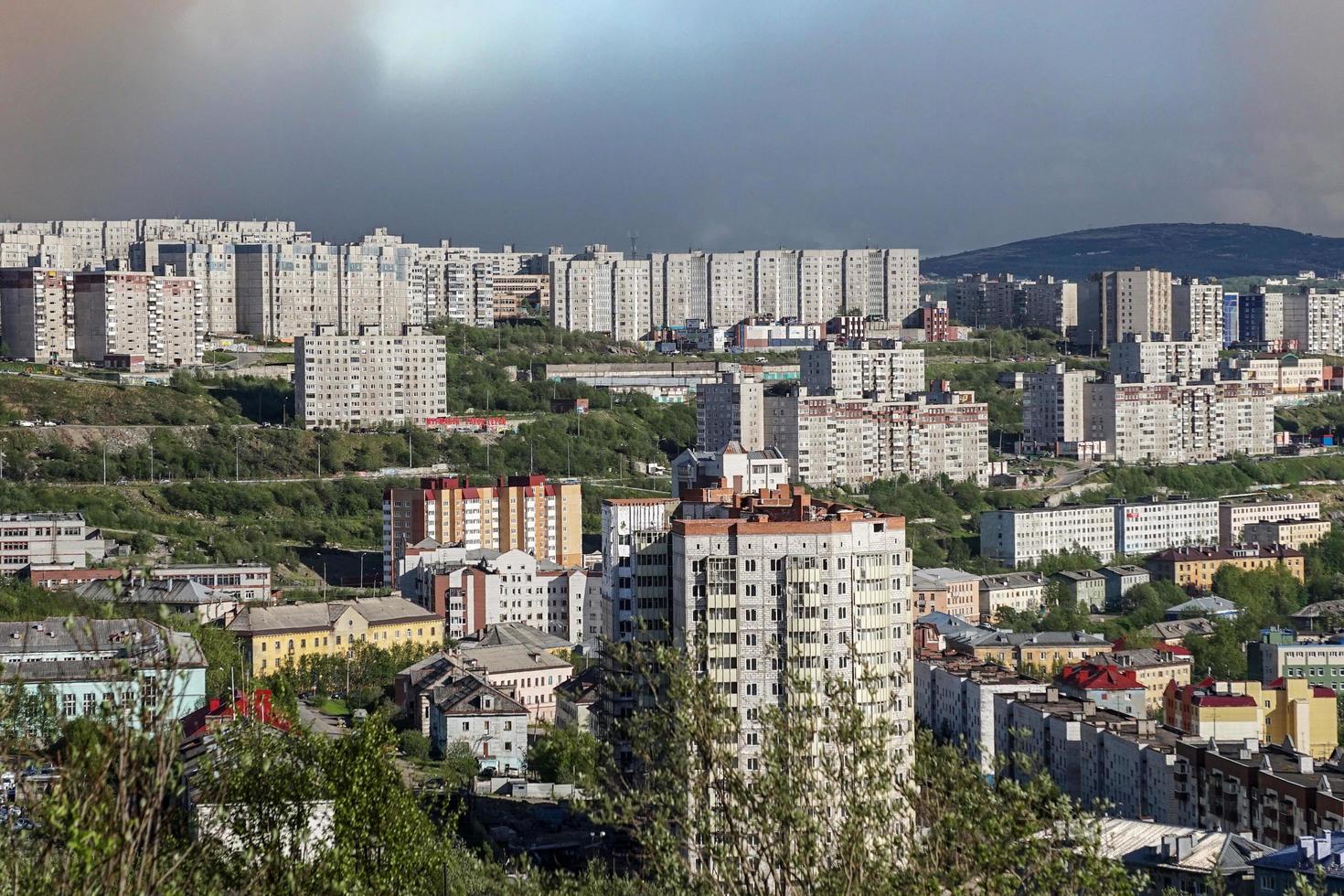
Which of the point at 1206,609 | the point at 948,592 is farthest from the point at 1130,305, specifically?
the point at 948,592

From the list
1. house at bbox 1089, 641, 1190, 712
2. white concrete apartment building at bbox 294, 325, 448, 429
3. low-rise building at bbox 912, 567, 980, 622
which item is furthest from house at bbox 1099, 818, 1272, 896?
white concrete apartment building at bbox 294, 325, 448, 429

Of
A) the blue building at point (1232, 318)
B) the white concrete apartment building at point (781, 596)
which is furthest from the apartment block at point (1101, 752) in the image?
the blue building at point (1232, 318)

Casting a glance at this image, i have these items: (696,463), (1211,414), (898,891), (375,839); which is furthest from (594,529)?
(898,891)

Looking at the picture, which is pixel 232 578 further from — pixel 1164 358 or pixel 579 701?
pixel 1164 358

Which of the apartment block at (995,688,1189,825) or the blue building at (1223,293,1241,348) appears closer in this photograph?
the apartment block at (995,688,1189,825)

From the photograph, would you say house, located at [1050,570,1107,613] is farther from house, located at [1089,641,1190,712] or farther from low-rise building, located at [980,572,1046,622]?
house, located at [1089,641,1190,712]

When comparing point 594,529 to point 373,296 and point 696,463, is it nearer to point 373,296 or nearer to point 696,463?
point 696,463
